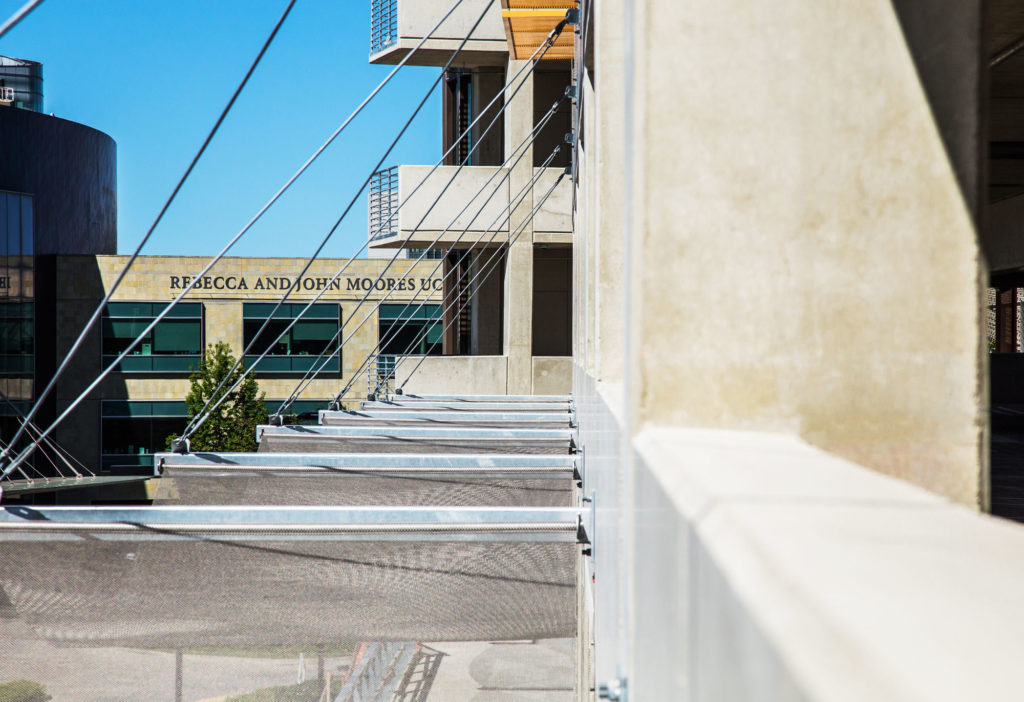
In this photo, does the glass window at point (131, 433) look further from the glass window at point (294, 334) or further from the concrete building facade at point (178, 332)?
the glass window at point (294, 334)

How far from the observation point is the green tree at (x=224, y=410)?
118 ft

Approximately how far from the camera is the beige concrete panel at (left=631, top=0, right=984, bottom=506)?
234 cm

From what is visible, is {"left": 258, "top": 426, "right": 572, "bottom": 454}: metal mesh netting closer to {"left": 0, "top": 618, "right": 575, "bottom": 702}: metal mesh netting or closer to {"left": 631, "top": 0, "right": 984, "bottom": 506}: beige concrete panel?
{"left": 0, "top": 618, "right": 575, "bottom": 702}: metal mesh netting

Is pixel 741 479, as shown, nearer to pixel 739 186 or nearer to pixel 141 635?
pixel 739 186

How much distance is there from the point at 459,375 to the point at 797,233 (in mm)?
17668

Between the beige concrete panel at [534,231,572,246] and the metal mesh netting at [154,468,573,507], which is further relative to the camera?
the beige concrete panel at [534,231,572,246]

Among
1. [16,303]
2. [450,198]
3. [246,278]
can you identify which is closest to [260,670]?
[450,198]

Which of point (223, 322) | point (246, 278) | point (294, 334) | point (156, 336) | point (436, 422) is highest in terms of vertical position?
point (246, 278)

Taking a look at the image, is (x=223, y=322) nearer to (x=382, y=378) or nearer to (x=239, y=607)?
(x=382, y=378)

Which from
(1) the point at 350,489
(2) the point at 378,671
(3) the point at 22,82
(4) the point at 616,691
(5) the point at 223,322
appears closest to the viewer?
(4) the point at 616,691

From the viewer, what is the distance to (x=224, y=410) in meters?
37.2

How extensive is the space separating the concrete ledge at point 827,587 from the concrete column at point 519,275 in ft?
58.8

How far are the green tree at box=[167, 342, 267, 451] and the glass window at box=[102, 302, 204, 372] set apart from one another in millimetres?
2191

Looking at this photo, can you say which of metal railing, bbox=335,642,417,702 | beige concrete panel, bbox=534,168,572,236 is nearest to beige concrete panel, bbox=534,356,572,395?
beige concrete panel, bbox=534,168,572,236
